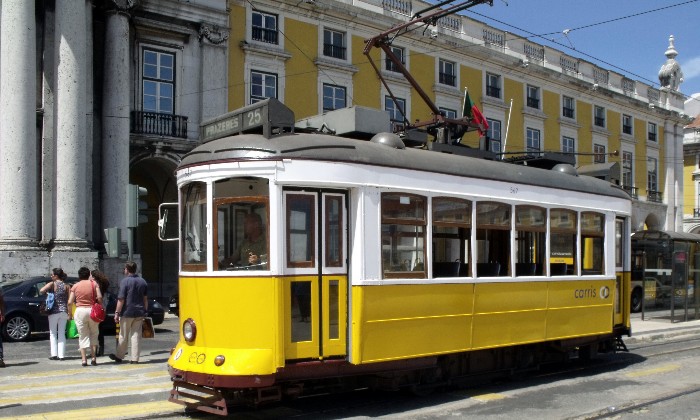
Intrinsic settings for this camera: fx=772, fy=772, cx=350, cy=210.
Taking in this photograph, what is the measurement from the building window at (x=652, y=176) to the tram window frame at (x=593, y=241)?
37804mm

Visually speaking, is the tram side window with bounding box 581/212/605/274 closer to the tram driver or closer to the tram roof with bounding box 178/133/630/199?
the tram roof with bounding box 178/133/630/199

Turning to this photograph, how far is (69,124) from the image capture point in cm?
2202

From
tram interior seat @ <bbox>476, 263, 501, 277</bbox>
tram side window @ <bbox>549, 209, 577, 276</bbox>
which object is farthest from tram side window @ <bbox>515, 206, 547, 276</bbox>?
tram interior seat @ <bbox>476, 263, 501, 277</bbox>

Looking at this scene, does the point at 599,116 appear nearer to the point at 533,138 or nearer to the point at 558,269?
the point at 533,138

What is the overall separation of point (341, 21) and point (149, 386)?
21.6 metres

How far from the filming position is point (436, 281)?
9.00 metres

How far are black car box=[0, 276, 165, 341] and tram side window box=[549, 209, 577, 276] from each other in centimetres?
1042

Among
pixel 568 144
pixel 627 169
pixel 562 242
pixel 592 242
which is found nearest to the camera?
pixel 562 242

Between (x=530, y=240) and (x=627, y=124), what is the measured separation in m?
38.1

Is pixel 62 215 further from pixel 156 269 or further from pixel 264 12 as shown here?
pixel 264 12

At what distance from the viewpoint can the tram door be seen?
311 inches

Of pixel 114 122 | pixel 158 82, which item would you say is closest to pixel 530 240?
pixel 114 122

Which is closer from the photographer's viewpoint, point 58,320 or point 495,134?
point 58,320

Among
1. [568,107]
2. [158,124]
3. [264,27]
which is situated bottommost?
[158,124]
